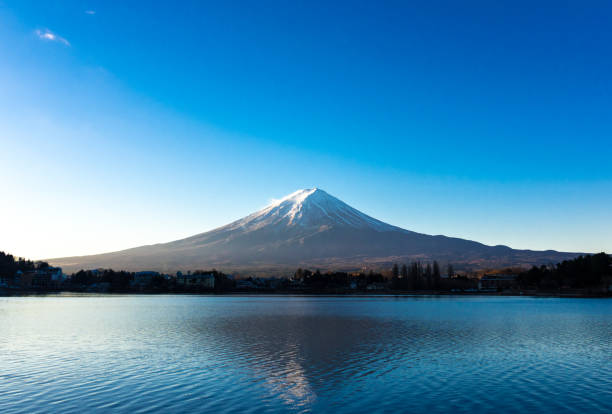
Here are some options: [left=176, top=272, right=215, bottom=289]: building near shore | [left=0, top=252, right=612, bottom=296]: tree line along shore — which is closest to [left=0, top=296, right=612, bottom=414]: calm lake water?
[left=0, top=252, right=612, bottom=296]: tree line along shore

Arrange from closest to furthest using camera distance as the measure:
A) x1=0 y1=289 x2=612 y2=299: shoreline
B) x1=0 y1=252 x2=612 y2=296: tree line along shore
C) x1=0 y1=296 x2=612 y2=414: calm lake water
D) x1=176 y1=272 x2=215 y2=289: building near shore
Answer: x1=0 y1=296 x2=612 y2=414: calm lake water < x1=0 y1=289 x2=612 y2=299: shoreline < x1=0 y1=252 x2=612 y2=296: tree line along shore < x1=176 y1=272 x2=215 y2=289: building near shore

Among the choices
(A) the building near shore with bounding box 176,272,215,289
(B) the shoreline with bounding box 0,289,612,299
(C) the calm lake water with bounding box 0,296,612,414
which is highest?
(A) the building near shore with bounding box 176,272,215,289

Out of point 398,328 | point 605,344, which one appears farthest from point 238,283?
point 605,344

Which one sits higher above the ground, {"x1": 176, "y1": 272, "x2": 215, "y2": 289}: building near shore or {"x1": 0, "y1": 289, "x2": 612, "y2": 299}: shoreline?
{"x1": 176, "y1": 272, "x2": 215, "y2": 289}: building near shore

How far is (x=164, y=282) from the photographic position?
191m

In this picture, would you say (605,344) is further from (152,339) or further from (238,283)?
(238,283)

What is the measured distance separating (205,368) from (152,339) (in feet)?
37.9

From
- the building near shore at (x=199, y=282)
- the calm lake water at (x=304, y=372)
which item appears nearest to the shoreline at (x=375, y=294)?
the building near shore at (x=199, y=282)

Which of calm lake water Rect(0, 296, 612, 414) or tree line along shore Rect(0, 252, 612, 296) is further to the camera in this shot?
tree line along shore Rect(0, 252, 612, 296)

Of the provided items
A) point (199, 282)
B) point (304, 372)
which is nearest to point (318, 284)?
point (199, 282)

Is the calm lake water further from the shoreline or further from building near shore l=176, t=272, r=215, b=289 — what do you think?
building near shore l=176, t=272, r=215, b=289

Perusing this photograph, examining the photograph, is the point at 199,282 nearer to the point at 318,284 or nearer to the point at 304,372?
the point at 318,284

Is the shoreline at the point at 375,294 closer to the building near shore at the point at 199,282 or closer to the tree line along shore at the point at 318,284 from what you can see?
the tree line along shore at the point at 318,284

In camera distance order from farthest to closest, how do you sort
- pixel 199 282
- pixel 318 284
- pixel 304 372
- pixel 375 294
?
pixel 199 282 < pixel 318 284 < pixel 375 294 < pixel 304 372
